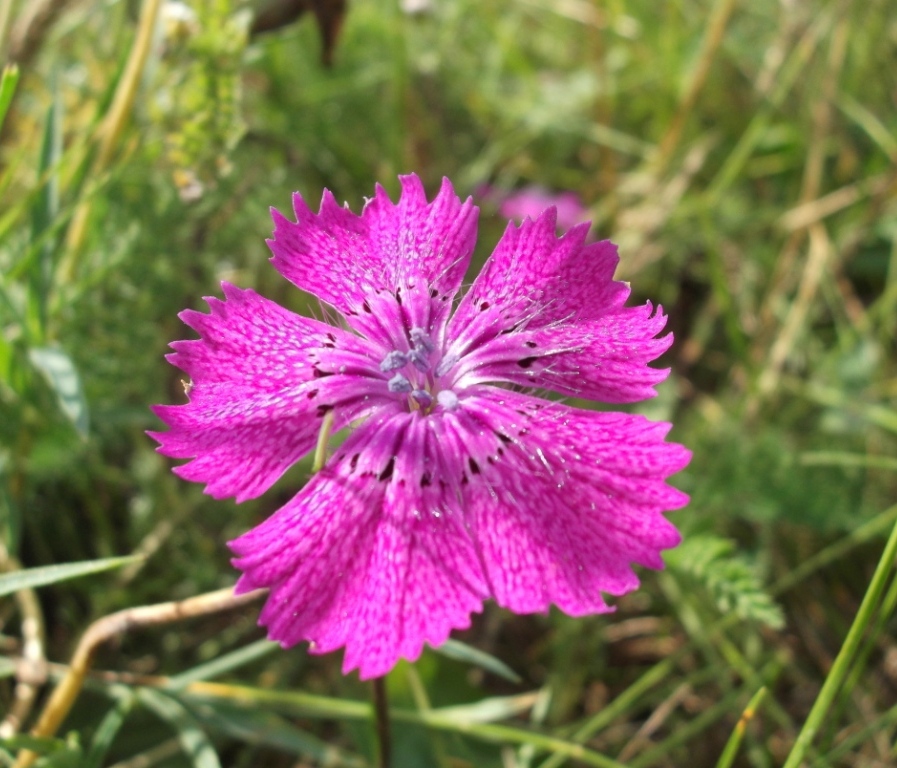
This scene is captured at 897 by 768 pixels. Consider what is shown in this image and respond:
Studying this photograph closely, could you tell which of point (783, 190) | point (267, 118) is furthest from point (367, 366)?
point (783, 190)

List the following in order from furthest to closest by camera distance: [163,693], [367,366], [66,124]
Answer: [66,124], [163,693], [367,366]

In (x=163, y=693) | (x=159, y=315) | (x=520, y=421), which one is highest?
(x=520, y=421)

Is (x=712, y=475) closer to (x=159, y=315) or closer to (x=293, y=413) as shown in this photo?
(x=293, y=413)

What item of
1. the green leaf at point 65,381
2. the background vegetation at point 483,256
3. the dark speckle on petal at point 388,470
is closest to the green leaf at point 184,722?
the background vegetation at point 483,256

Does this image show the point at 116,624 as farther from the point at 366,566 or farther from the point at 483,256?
the point at 483,256

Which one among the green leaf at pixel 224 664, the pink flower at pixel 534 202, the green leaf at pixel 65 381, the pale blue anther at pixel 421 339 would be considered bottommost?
the green leaf at pixel 224 664

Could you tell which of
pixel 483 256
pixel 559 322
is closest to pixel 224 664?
pixel 559 322

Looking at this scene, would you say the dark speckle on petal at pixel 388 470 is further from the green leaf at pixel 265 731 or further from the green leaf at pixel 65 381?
the green leaf at pixel 265 731
